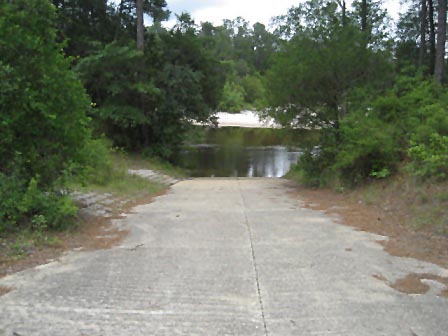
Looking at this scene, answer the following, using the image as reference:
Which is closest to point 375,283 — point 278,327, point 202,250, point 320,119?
point 278,327

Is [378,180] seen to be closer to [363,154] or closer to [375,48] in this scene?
[363,154]

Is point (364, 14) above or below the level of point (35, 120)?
above

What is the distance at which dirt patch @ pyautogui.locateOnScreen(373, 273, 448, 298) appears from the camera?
4875 millimetres

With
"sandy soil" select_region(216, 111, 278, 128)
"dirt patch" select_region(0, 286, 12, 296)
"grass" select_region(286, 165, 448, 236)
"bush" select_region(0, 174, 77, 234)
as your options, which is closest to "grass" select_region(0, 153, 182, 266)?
"bush" select_region(0, 174, 77, 234)

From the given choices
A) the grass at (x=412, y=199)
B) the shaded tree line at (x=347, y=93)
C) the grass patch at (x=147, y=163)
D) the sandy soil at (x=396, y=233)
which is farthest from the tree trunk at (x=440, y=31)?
the grass patch at (x=147, y=163)

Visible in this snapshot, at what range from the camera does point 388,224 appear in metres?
8.23

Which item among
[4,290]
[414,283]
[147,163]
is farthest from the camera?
[147,163]

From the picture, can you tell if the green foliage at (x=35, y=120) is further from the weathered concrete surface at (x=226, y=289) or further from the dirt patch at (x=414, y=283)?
the dirt patch at (x=414, y=283)

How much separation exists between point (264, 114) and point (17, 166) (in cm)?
1057

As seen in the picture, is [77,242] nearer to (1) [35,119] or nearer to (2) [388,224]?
(1) [35,119]

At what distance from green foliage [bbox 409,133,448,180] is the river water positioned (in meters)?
6.40

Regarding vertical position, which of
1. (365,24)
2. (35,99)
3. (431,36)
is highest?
(431,36)

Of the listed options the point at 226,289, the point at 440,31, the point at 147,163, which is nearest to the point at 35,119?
the point at 226,289

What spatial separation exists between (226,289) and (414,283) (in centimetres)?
199
